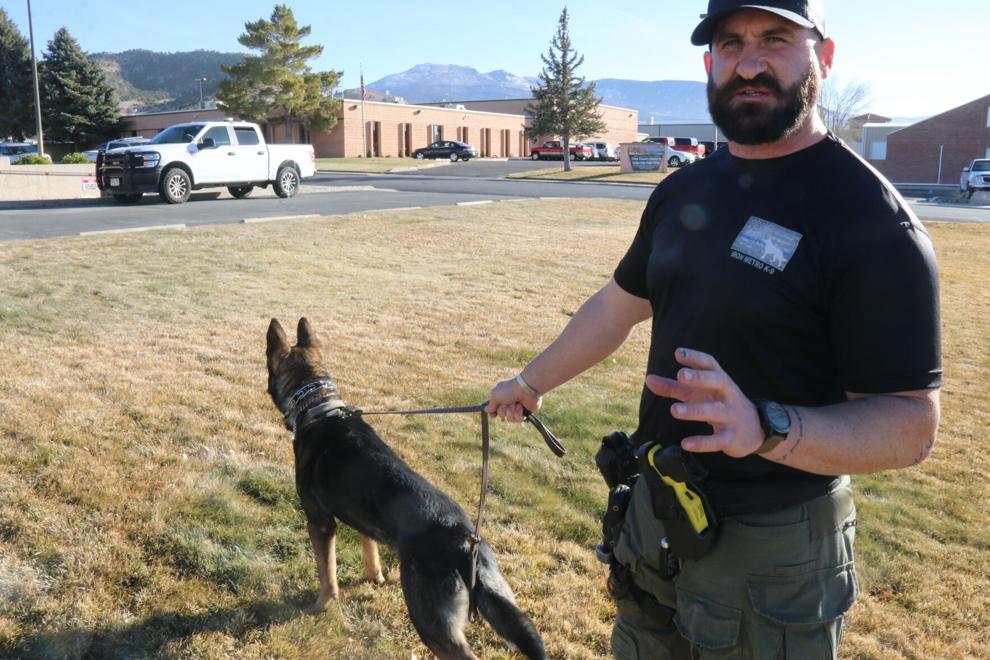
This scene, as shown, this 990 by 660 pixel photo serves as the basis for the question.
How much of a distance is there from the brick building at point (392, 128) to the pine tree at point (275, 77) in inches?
97.9

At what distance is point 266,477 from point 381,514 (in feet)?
5.21

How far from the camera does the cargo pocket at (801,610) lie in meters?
1.67

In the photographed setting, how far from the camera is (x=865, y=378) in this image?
147cm

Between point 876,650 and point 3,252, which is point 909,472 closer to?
point 876,650

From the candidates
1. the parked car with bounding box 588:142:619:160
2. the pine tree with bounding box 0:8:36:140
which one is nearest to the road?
the parked car with bounding box 588:142:619:160

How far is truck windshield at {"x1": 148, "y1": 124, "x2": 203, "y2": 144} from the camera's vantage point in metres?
18.1

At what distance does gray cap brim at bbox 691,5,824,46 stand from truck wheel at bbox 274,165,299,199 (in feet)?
64.0

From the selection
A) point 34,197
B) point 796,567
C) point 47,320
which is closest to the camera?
point 796,567

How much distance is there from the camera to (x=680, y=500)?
1.72 metres

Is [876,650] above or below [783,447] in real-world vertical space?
below

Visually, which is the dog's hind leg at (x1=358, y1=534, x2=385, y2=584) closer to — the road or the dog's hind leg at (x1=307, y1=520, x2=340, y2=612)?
the dog's hind leg at (x1=307, y1=520, x2=340, y2=612)

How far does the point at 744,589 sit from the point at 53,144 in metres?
65.9

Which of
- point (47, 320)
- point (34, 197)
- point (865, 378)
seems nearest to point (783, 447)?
point (865, 378)

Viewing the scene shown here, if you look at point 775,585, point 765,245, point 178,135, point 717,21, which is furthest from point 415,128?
point 775,585
